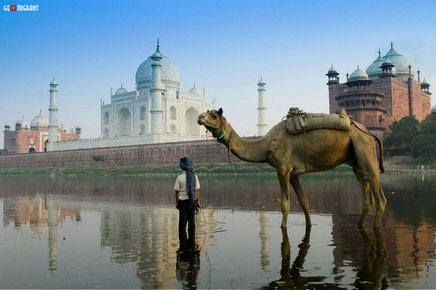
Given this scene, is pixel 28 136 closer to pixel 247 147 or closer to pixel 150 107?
pixel 150 107

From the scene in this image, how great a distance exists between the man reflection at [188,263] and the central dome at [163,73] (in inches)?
2566

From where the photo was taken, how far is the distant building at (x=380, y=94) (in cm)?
5272

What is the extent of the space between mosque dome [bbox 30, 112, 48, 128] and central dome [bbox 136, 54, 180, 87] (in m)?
33.2

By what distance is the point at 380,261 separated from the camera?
210 inches

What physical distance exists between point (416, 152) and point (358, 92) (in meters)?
11.8

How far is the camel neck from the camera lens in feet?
26.1

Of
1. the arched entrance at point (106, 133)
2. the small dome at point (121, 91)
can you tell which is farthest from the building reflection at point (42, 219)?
the small dome at point (121, 91)

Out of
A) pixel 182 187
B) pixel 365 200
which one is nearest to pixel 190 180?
pixel 182 187

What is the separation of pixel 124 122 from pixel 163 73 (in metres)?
11.1

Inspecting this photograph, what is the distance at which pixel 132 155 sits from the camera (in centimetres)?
5888

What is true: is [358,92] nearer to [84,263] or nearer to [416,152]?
[416,152]

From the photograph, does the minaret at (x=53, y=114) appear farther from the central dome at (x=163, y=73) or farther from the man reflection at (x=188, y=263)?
the man reflection at (x=188, y=263)

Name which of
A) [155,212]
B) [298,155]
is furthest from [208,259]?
[155,212]

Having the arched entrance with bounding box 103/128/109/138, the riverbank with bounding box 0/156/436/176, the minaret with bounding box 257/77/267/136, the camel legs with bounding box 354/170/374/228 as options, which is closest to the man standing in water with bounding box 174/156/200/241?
the camel legs with bounding box 354/170/374/228
